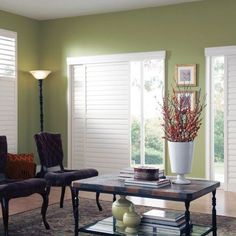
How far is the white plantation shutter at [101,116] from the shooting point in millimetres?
7047

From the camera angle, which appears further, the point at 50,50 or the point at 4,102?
the point at 50,50

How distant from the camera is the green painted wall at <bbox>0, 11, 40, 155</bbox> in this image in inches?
Result: 289

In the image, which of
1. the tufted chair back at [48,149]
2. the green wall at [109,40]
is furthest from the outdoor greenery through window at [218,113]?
the tufted chair back at [48,149]

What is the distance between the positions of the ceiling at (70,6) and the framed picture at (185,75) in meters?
0.93

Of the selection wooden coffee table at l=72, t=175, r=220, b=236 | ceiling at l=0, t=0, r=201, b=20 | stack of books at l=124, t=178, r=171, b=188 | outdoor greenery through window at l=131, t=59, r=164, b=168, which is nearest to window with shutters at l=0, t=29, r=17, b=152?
ceiling at l=0, t=0, r=201, b=20

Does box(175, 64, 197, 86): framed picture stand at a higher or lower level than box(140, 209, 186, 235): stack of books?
higher

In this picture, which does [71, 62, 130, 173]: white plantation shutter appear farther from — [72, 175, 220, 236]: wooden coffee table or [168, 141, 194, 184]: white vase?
[168, 141, 194, 184]: white vase

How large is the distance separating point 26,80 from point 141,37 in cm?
202

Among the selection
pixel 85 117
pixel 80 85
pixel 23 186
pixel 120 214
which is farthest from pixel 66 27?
pixel 120 214

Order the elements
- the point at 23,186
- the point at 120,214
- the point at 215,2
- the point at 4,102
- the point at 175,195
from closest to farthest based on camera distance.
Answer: the point at 175,195, the point at 120,214, the point at 23,186, the point at 215,2, the point at 4,102

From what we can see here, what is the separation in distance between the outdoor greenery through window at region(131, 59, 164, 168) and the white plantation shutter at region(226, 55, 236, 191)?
1000mm

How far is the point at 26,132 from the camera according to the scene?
7504 mm

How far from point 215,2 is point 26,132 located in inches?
141

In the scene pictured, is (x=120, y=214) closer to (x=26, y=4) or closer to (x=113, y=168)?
(x=113, y=168)
